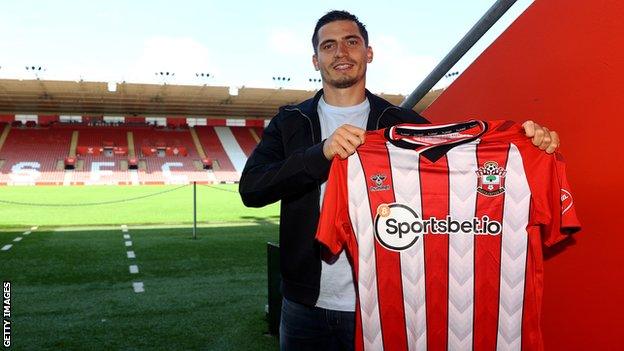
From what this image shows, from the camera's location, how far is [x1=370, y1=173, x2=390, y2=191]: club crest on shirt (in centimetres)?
189

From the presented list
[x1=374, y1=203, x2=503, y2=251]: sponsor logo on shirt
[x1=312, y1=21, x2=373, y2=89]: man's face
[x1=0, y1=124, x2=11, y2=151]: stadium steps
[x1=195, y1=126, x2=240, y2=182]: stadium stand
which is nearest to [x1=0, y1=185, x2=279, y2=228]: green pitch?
[x1=312, y1=21, x2=373, y2=89]: man's face

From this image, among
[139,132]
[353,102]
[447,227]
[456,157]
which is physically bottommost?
[447,227]

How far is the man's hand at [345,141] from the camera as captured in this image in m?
1.72

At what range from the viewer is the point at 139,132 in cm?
3716

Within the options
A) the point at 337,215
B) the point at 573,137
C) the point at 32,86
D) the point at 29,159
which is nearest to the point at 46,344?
the point at 337,215

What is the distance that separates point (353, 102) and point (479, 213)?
665mm

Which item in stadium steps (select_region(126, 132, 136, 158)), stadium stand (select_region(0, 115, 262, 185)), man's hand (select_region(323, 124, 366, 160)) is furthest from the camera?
stadium steps (select_region(126, 132, 136, 158))

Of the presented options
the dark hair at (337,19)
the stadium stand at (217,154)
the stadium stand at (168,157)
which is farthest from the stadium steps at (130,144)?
the dark hair at (337,19)

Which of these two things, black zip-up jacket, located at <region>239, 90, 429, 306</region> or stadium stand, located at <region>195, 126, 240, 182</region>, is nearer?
black zip-up jacket, located at <region>239, 90, 429, 306</region>

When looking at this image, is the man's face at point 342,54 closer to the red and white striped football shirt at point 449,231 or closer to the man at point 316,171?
the man at point 316,171

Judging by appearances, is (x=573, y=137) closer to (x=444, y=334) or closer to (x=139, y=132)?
(x=444, y=334)

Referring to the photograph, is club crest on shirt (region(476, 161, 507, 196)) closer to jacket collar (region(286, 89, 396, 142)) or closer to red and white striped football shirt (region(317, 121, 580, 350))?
red and white striped football shirt (region(317, 121, 580, 350))

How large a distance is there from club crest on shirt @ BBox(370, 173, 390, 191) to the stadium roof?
89.0 feet

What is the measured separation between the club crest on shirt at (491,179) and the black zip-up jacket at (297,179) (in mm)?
428
